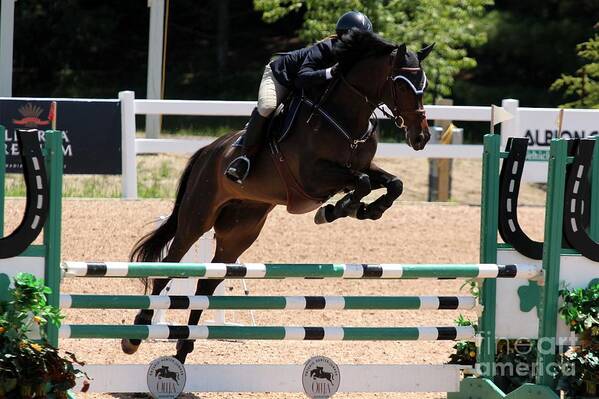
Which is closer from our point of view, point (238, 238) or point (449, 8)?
point (238, 238)

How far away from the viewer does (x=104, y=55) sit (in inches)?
985

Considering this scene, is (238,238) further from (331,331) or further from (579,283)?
(579,283)

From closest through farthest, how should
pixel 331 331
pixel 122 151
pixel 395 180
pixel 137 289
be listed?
pixel 331 331 → pixel 395 180 → pixel 137 289 → pixel 122 151

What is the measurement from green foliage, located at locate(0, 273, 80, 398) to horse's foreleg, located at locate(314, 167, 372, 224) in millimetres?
1817

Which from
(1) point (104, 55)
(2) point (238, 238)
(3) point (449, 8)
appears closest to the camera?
(2) point (238, 238)

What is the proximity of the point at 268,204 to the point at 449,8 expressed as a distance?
430 inches

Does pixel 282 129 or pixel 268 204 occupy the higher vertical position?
pixel 282 129

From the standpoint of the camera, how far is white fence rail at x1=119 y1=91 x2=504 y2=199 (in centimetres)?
1127

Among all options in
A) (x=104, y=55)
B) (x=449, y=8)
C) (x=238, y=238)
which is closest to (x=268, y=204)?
(x=238, y=238)

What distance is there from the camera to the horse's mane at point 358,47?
611 cm

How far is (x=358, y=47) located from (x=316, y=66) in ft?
1.00

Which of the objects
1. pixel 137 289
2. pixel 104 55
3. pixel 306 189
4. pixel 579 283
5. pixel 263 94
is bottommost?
pixel 137 289

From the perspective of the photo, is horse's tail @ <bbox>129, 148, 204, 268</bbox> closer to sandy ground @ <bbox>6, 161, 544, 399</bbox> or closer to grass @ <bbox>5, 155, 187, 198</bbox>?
sandy ground @ <bbox>6, 161, 544, 399</bbox>

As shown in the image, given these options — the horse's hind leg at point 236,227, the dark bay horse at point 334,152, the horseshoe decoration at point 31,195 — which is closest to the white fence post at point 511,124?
the horse's hind leg at point 236,227
